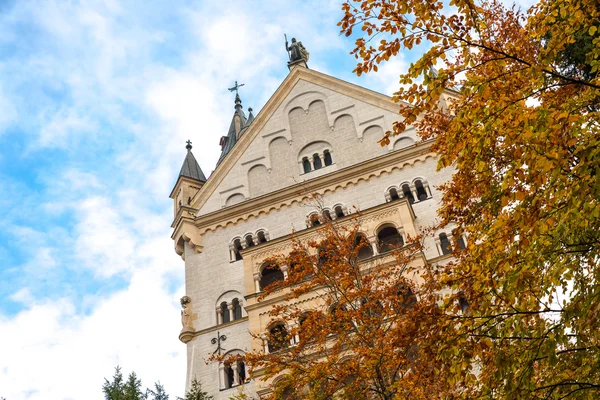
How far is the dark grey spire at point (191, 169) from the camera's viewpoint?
Answer: 31075 millimetres

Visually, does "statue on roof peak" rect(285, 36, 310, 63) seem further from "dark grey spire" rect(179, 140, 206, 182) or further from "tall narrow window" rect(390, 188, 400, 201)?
"tall narrow window" rect(390, 188, 400, 201)

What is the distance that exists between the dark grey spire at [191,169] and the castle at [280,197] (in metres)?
0.06

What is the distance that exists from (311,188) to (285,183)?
1718mm

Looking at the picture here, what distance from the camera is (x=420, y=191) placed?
25.2 metres

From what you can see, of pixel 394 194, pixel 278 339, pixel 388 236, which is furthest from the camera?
pixel 394 194

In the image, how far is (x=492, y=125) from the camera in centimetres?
737

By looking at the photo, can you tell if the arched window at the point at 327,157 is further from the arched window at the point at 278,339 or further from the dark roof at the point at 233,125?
the dark roof at the point at 233,125

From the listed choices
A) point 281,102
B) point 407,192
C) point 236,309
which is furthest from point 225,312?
point 281,102

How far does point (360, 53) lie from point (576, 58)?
5930 millimetres

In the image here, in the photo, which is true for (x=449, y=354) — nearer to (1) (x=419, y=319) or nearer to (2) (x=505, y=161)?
(1) (x=419, y=319)

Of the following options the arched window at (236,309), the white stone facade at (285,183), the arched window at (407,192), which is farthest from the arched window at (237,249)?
the arched window at (407,192)

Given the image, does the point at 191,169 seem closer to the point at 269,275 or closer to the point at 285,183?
the point at 285,183

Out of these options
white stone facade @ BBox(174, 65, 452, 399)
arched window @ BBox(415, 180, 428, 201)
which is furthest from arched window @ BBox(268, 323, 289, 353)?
arched window @ BBox(415, 180, 428, 201)

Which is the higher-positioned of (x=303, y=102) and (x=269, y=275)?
(x=303, y=102)
